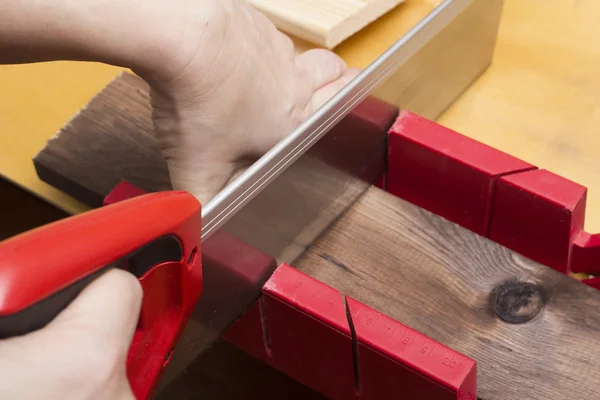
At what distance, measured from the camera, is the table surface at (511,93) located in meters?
1.23

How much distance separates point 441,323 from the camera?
936mm

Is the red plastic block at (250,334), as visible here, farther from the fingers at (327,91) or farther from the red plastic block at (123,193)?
the fingers at (327,91)

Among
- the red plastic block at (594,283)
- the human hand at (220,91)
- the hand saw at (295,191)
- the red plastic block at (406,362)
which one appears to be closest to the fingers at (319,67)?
the human hand at (220,91)

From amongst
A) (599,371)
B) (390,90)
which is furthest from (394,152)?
(599,371)

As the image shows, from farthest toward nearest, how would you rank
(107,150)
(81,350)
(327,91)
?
(107,150)
(327,91)
(81,350)

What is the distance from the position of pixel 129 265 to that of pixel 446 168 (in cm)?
52

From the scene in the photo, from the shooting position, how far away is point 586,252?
1004 mm

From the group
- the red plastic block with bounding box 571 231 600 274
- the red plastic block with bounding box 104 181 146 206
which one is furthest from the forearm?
the red plastic block with bounding box 571 231 600 274

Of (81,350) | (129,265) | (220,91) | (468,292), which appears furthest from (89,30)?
(468,292)

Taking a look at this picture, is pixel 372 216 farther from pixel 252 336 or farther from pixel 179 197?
pixel 179 197

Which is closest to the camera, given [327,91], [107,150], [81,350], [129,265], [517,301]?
[81,350]

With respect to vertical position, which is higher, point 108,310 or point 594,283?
point 108,310

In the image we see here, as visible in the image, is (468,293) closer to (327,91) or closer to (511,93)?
(327,91)

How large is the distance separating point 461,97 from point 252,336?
0.61 metres
